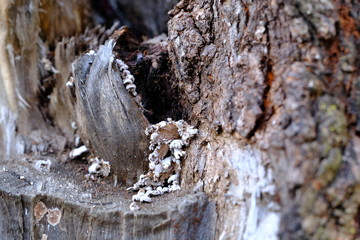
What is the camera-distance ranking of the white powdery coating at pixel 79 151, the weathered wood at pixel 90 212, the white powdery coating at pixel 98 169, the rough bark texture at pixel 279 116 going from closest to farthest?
the rough bark texture at pixel 279 116
the weathered wood at pixel 90 212
the white powdery coating at pixel 98 169
the white powdery coating at pixel 79 151

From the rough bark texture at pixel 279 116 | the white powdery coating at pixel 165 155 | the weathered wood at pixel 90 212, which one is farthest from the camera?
the white powdery coating at pixel 165 155

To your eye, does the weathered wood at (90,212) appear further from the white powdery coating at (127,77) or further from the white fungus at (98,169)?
the white powdery coating at (127,77)

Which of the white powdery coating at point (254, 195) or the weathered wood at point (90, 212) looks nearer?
the white powdery coating at point (254, 195)

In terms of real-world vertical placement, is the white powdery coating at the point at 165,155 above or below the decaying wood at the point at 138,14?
below

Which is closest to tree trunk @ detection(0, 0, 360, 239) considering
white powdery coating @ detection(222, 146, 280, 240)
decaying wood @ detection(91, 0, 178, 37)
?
white powdery coating @ detection(222, 146, 280, 240)

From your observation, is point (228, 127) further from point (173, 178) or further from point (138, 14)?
point (138, 14)

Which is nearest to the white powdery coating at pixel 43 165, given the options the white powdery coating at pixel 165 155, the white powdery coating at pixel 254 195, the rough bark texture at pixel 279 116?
the white powdery coating at pixel 165 155

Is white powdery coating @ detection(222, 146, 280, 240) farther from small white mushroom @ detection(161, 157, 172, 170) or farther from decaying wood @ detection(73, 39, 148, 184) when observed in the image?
decaying wood @ detection(73, 39, 148, 184)
